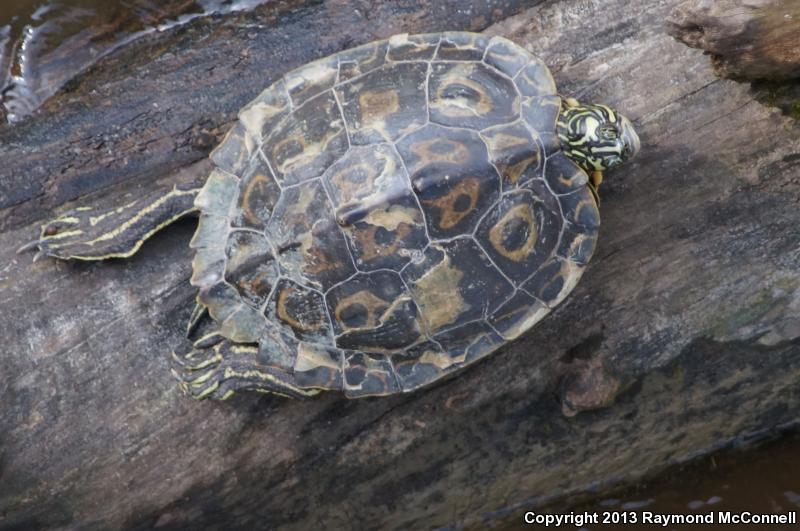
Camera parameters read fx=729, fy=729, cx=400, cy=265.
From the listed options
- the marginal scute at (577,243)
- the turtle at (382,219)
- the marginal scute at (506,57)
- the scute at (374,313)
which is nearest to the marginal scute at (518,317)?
the turtle at (382,219)

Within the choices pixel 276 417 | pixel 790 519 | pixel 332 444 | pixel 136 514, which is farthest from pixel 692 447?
pixel 136 514

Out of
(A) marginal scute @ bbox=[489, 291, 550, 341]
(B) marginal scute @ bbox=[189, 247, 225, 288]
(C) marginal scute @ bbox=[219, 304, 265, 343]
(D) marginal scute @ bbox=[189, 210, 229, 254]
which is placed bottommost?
(A) marginal scute @ bbox=[489, 291, 550, 341]

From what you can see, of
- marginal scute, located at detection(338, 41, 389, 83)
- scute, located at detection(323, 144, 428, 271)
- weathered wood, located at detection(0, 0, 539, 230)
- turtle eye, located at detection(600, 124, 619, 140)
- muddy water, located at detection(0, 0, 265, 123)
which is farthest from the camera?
muddy water, located at detection(0, 0, 265, 123)

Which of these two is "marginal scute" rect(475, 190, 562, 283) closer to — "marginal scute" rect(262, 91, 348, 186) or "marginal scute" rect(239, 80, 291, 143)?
"marginal scute" rect(262, 91, 348, 186)

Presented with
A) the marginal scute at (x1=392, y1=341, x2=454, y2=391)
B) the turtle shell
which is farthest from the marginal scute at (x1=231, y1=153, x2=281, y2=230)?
the marginal scute at (x1=392, y1=341, x2=454, y2=391)

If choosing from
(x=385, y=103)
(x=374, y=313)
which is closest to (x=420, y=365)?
(x=374, y=313)

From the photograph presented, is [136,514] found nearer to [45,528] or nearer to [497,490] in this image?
[45,528]

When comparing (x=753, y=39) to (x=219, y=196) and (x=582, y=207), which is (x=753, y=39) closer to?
(x=582, y=207)
